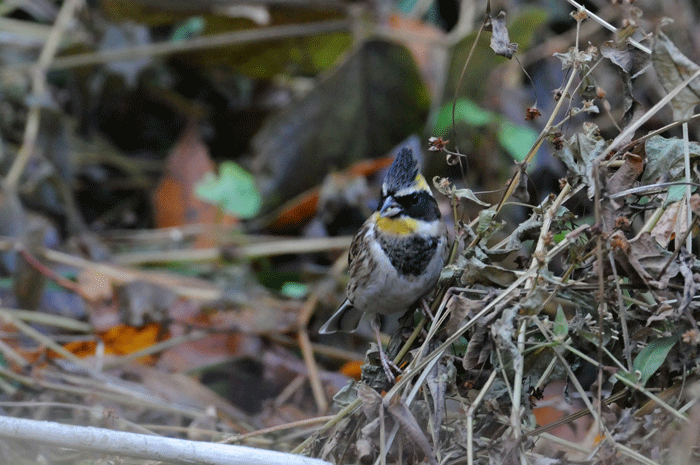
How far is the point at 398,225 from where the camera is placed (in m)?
3.04

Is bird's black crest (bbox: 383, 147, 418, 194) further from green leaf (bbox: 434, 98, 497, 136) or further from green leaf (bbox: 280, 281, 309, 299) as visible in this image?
green leaf (bbox: 434, 98, 497, 136)

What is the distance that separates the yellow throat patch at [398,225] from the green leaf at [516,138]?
232 centimetres

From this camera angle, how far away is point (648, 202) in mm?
2248

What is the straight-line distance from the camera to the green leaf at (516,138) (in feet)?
17.1

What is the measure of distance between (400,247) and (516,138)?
8.72ft

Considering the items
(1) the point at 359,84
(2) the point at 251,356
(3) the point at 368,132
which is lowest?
(2) the point at 251,356

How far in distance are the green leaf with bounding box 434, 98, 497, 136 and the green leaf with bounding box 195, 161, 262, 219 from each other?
1411mm

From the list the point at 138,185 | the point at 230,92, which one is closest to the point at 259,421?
the point at 138,185

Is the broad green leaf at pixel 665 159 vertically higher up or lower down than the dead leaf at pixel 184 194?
higher up

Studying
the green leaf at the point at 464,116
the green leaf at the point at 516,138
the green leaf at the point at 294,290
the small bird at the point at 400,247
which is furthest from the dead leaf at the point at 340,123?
the small bird at the point at 400,247

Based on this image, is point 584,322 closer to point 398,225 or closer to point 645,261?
point 645,261

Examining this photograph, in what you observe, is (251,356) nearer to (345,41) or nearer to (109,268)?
(109,268)

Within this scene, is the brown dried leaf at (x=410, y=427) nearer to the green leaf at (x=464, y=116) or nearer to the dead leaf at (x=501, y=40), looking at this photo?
the dead leaf at (x=501, y=40)

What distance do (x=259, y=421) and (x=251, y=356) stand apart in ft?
2.66
